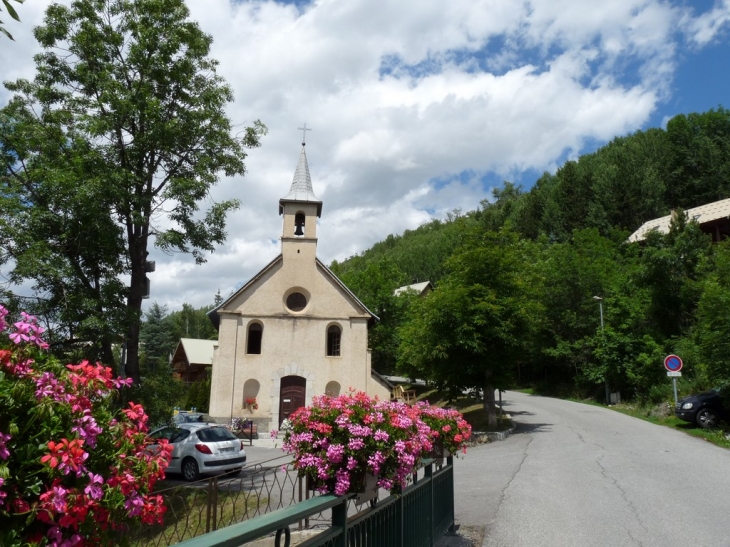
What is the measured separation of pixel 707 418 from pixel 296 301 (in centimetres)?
1864

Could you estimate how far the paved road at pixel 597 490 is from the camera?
7.39 metres

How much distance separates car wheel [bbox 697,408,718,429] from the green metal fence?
1438cm

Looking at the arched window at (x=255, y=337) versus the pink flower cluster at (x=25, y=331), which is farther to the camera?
the arched window at (x=255, y=337)

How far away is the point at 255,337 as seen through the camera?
27.4m

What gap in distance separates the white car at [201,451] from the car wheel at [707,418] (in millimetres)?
15046

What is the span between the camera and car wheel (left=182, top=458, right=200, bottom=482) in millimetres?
14055

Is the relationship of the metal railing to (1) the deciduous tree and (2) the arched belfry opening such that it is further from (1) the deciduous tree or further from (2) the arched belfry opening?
(2) the arched belfry opening

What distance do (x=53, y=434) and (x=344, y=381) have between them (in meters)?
25.1

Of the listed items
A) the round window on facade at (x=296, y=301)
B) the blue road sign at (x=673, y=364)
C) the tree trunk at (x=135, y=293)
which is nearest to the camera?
the tree trunk at (x=135, y=293)

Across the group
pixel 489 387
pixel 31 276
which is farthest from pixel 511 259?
pixel 31 276

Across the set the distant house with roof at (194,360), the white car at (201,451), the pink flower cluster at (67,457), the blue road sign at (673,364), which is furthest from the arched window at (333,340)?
the pink flower cluster at (67,457)

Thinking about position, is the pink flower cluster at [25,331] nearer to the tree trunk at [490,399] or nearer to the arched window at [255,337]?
the tree trunk at [490,399]

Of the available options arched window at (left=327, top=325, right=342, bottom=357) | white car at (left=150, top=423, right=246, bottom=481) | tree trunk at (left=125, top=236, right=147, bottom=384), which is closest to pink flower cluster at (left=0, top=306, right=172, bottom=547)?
tree trunk at (left=125, top=236, right=147, bottom=384)

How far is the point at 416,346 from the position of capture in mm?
20297
